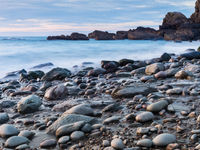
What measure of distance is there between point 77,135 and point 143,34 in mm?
45359

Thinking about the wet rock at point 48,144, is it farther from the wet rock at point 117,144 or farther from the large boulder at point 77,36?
the large boulder at point 77,36

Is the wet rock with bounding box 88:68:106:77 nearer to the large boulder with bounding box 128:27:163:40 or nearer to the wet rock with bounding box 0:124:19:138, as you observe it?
the wet rock with bounding box 0:124:19:138

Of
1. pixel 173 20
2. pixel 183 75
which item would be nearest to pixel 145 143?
pixel 183 75

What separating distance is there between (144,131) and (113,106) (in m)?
0.95

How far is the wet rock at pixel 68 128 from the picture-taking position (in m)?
2.48

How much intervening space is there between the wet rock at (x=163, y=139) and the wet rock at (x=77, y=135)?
68 centimetres

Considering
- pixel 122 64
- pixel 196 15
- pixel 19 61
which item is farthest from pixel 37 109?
pixel 196 15

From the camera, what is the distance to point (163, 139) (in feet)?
6.92

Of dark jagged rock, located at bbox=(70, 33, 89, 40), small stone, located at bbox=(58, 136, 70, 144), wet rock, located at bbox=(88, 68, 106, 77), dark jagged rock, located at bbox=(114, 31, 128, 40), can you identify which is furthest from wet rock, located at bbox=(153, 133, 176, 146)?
dark jagged rock, located at bbox=(114, 31, 128, 40)

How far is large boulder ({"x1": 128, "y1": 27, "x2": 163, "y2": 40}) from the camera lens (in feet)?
148

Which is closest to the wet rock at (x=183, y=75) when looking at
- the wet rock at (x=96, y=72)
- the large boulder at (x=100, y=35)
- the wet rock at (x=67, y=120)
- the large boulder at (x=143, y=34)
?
the wet rock at (x=96, y=72)

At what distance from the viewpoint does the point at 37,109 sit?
357 centimetres

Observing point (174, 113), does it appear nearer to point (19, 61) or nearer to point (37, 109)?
point (37, 109)

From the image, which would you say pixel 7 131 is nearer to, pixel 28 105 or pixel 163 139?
pixel 28 105
